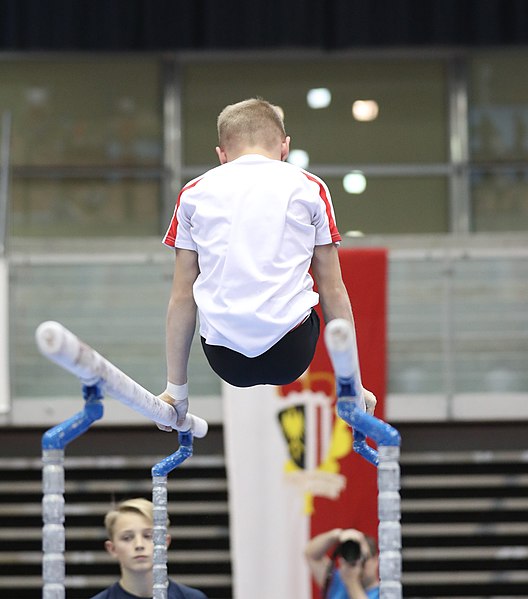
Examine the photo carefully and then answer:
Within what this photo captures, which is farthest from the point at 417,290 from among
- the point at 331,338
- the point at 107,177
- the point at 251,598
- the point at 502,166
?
the point at 331,338

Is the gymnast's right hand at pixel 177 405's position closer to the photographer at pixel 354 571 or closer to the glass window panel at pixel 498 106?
the photographer at pixel 354 571

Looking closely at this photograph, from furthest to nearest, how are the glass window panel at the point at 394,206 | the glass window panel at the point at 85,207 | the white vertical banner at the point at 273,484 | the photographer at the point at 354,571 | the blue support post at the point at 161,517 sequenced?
the glass window panel at the point at 85,207, the glass window panel at the point at 394,206, the white vertical banner at the point at 273,484, the photographer at the point at 354,571, the blue support post at the point at 161,517

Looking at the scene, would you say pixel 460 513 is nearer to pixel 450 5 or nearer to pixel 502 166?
pixel 502 166

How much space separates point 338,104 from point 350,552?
20.9 feet

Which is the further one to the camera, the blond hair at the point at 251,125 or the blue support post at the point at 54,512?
the blond hair at the point at 251,125

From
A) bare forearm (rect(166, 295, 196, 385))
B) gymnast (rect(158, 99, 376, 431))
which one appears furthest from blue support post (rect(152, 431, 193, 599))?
gymnast (rect(158, 99, 376, 431))

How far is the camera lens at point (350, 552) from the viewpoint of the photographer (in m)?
5.66

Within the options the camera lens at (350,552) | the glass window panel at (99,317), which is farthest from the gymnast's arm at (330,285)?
the glass window panel at (99,317)

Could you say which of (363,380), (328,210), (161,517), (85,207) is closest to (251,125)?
(328,210)

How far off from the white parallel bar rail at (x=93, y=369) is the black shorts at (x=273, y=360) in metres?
0.22

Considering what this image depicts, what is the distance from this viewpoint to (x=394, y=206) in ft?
35.7

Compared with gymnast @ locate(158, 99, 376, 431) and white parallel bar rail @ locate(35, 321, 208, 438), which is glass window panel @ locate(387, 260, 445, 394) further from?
gymnast @ locate(158, 99, 376, 431)

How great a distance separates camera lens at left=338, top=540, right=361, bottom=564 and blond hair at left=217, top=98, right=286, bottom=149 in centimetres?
285

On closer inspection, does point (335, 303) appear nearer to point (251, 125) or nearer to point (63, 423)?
point (251, 125)
